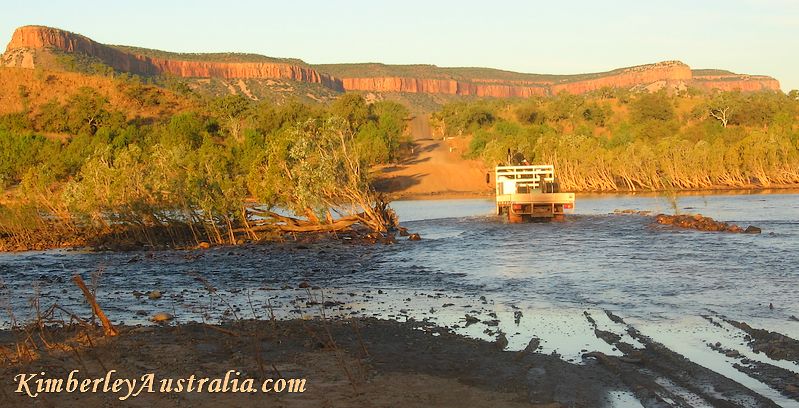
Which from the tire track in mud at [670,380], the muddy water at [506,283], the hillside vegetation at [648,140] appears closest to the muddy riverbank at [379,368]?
the tire track in mud at [670,380]

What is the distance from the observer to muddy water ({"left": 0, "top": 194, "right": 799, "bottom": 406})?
15.2 metres

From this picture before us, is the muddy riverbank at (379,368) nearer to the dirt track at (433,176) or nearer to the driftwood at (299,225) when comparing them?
the driftwood at (299,225)

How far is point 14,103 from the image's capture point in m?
97.2

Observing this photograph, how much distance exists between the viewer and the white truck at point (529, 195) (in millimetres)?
42594

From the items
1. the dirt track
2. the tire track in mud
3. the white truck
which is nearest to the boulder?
the white truck

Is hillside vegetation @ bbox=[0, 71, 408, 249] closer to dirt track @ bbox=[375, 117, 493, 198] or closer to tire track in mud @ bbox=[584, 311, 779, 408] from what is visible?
tire track in mud @ bbox=[584, 311, 779, 408]

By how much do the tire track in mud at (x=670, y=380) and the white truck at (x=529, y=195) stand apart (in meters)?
29.3

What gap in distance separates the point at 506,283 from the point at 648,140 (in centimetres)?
7788

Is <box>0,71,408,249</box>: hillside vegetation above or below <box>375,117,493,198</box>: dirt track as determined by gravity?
above

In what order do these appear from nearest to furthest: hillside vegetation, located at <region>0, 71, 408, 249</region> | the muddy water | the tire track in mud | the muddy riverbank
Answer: the tire track in mud < the muddy riverbank < the muddy water < hillside vegetation, located at <region>0, 71, 408, 249</region>

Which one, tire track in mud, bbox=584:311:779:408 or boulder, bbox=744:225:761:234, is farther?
boulder, bbox=744:225:761:234

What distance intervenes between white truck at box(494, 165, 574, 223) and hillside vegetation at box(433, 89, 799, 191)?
8845 millimetres

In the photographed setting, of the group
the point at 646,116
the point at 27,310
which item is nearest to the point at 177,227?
the point at 27,310

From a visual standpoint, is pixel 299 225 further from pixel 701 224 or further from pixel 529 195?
pixel 701 224
